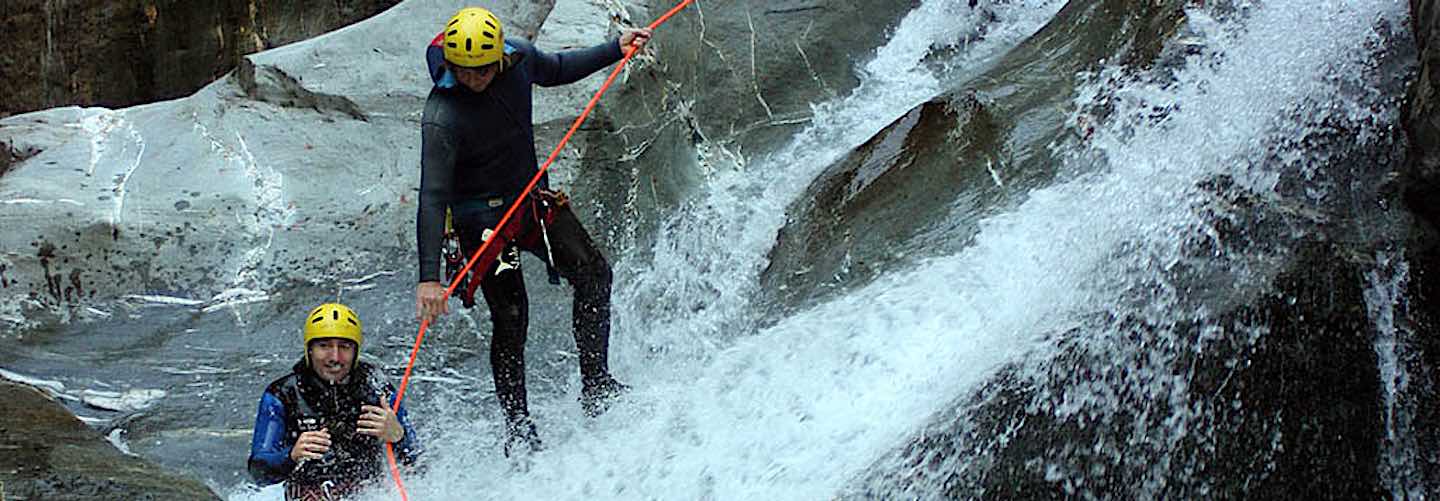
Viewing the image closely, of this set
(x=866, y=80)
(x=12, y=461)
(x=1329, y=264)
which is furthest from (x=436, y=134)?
(x=866, y=80)

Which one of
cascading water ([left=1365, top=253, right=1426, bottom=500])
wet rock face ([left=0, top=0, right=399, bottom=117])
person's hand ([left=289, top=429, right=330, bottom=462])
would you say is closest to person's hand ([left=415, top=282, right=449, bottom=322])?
person's hand ([left=289, top=429, right=330, bottom=462])

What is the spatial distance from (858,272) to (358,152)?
9.86ft

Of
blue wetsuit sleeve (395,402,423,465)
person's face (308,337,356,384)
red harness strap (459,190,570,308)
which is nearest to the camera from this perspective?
person's face (308,337,356,384)

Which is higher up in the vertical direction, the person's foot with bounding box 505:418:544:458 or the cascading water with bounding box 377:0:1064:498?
the cascading water with bounding box 377:0:1064:498

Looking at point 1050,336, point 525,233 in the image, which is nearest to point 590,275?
point 525,233

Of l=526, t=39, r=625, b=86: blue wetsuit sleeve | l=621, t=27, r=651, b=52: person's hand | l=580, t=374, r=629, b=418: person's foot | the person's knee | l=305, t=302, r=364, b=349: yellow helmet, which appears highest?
l=621, t=27, r=651, b=52: person's hand

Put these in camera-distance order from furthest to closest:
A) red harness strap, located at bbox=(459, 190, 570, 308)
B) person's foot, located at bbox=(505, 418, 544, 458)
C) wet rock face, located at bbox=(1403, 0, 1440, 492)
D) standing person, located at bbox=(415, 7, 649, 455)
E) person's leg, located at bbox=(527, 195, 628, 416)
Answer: person's foot, located at bbox=(505, 418, 544, 458)
person's leg, located at bbox=(527, 195, 628, 416)
red harness strap, located at bbox=(459, 190, 570, 308)
standing person, located at bbox=(415, 7, 649, 455)
wet rock face, located at bbox=(1403, 0, 1440, 492)

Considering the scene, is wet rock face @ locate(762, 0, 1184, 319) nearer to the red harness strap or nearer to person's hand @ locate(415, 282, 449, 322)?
the red harness strap

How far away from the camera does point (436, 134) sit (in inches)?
191

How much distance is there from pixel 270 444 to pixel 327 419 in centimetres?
19

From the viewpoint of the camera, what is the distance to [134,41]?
34.6ft

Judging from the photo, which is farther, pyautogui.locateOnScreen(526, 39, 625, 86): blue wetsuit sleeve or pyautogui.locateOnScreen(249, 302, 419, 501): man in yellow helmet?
pyautogui.locateOnScreen(526, 39, 625, 86): blue wetsuit sleeve

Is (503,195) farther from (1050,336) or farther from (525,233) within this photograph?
(1050,336)

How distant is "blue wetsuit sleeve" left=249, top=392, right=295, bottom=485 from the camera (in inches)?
174
